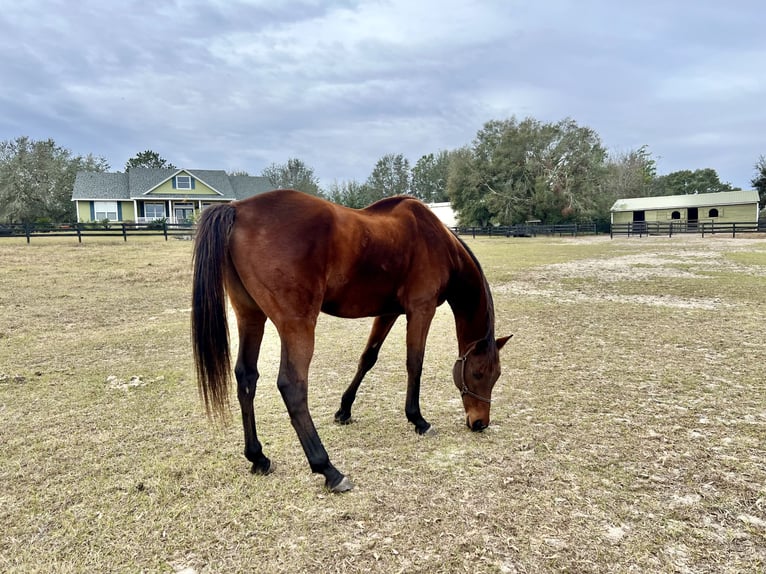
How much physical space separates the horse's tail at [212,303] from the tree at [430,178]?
6972 centimetres

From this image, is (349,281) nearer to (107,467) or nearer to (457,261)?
(457,261)

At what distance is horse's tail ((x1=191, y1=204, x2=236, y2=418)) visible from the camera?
2484 millimetres

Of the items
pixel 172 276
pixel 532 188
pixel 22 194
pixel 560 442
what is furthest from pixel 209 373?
pixel 22 194

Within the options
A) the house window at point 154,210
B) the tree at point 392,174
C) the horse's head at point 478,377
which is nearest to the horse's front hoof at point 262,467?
the horse's head at point 478,377

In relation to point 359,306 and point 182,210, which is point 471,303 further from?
point 182,210

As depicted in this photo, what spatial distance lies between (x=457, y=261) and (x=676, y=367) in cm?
301

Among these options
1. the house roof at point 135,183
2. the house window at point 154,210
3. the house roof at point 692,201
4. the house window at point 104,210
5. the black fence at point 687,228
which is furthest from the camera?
the house roof at point 692,201

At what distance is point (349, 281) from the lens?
2768 mm

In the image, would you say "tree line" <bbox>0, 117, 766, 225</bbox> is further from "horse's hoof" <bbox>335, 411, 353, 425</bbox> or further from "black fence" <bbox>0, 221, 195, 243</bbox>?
"horse's hoof" <bbox>335, 411, 353, 425</bbox>

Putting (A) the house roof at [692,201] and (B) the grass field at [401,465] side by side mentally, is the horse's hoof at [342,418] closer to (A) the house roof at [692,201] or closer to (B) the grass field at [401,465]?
(B) the grass field at [401,465]

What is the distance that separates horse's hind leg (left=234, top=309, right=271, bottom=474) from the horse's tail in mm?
139

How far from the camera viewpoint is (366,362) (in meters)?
3.48

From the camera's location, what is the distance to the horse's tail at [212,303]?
2.48 meters

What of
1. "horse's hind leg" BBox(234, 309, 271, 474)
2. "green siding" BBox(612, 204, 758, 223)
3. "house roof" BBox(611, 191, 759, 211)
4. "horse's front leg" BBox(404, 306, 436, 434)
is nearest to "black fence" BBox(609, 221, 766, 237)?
"house roof" BBox(611, 191, 759, 211)
